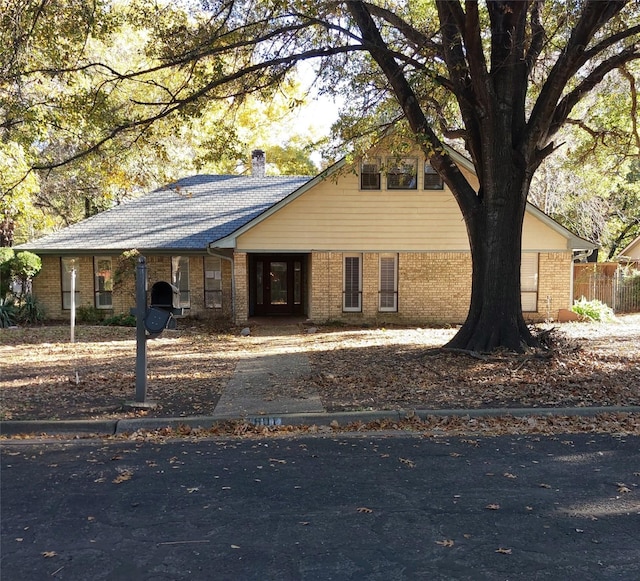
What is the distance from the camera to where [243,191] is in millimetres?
22344

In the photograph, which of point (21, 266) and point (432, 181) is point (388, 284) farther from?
point (21, 266)

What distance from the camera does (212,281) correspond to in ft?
63.4

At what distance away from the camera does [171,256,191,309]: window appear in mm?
19219

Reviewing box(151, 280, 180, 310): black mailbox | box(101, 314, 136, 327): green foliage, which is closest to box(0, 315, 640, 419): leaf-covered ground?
box(101, 314, 136, 327): green foliage

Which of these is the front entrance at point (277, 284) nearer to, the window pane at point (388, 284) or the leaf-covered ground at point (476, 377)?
the window pane at point (388, 284)

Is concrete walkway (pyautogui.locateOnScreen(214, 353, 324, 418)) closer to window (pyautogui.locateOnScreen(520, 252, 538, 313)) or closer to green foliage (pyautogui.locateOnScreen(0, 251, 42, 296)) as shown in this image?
green foliage (pyautogui.locateOnScreen(0, 251, 42, 296))

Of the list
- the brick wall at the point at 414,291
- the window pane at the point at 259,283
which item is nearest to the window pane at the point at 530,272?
the brick wall at the point at 414,291

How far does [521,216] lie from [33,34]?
8.69 m

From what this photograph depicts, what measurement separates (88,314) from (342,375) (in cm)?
1273

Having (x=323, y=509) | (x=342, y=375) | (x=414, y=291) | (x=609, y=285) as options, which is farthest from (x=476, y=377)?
(x=609, y=285)

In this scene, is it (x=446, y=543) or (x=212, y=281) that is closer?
(x=446, y=543)

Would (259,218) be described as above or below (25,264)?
above

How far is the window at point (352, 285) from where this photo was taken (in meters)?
18.3

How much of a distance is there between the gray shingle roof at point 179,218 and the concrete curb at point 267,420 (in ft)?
38.5
